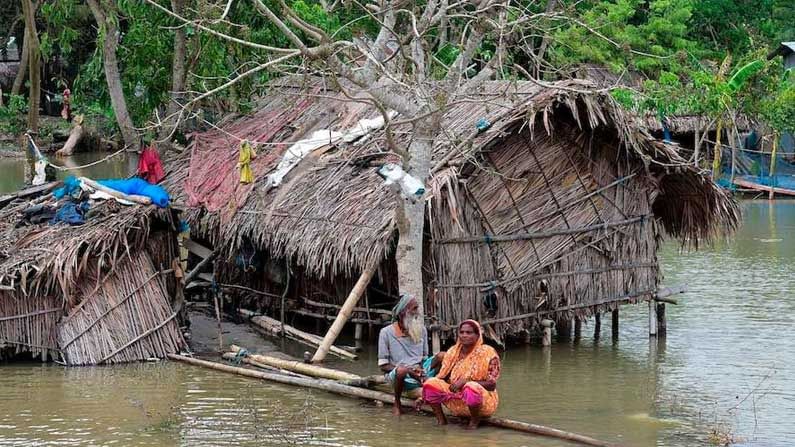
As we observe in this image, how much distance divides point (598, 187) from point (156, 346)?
4789 millimetres

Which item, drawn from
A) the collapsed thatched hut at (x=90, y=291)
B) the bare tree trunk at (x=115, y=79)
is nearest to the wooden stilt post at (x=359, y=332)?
the collapsed thatched hut at (x=90, y=291)

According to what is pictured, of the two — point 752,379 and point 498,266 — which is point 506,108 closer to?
point 498,266

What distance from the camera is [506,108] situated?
11648 mm

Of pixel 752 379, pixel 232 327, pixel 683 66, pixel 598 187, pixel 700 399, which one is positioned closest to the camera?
pixel 700 399

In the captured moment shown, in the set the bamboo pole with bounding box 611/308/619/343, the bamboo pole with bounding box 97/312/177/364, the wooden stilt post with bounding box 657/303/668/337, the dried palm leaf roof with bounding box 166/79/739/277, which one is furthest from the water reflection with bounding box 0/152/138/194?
the wooden stilt post with bounding box 657/303/668/337

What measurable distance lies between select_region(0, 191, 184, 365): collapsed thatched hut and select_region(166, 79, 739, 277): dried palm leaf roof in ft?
4.76

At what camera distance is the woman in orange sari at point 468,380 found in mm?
8703

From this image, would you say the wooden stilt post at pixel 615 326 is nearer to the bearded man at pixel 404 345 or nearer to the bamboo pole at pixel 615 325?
the bamboo pole at pixel 615 325

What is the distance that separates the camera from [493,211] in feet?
39.3

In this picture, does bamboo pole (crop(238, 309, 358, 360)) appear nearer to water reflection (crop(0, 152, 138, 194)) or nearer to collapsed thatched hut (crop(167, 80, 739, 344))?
collapsed thatched hut (crop(167, 80, 739, 344))

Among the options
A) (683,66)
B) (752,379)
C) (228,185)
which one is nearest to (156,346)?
(228,185)

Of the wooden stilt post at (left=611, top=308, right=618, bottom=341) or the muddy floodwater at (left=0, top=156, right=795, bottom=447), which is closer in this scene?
the muddy floodwater at (left=0, top=156, right=795, bottom=447)

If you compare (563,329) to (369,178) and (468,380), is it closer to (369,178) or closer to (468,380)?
(369,178)

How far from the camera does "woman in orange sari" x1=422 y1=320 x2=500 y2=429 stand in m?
8.70
